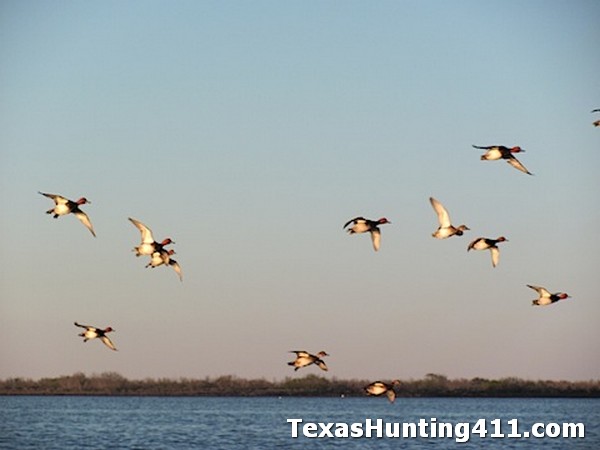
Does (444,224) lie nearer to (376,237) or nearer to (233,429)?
(376,237)

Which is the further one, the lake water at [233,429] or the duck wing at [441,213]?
the lake water at [233,429]

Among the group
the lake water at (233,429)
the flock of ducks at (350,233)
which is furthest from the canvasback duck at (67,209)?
the lake water at (233,429)

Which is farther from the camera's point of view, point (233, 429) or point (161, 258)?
point (233, 429)

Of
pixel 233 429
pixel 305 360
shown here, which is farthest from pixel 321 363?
pixel 233 429

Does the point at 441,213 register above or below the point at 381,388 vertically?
above

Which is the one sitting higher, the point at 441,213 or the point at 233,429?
the point at 441,213

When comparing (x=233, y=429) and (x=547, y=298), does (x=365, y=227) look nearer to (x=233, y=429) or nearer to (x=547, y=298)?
(x=547, y=298)

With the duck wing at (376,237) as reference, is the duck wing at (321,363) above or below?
below

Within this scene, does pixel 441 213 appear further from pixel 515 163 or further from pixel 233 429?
pixel 233 429

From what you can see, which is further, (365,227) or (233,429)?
(233,429)

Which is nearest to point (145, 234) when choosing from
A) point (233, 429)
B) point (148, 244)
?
point (148, 244)

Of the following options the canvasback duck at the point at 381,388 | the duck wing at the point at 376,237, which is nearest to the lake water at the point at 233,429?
the canvasback duck at the point at 381,388

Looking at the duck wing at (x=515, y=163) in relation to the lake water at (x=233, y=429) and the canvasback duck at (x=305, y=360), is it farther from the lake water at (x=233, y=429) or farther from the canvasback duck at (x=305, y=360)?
the lake water at (x=233, y=429)

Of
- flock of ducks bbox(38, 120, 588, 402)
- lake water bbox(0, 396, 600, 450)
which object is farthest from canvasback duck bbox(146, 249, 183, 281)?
lake water bbox(0, 396, 600, 450)
